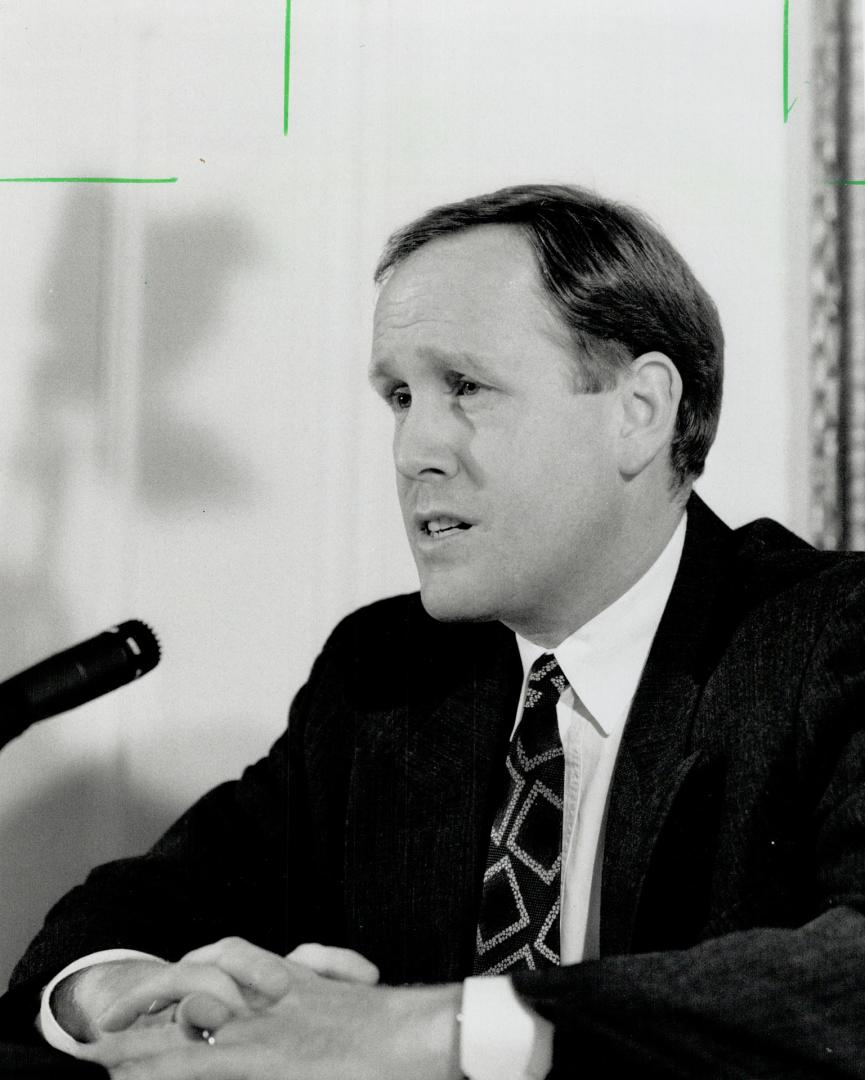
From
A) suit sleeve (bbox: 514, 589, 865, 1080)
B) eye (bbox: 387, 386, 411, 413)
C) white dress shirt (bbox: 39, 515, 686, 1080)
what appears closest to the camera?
suit sleeve (bbox: 514, 589, 865, 1080)

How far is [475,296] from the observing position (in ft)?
3.30

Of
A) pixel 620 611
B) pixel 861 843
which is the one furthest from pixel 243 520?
pixel 861 843

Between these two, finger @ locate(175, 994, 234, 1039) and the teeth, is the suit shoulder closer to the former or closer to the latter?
the teeth

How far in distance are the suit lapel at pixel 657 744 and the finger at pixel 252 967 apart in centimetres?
26

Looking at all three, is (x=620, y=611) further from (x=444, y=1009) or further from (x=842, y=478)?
(x=444, y=1009)

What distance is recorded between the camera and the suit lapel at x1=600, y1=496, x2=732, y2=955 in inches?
35.5

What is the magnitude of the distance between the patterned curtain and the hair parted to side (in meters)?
0.11

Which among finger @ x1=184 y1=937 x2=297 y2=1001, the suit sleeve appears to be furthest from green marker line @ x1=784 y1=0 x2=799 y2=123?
finger @ x1=184 y1=937 x2=297 y2=1001

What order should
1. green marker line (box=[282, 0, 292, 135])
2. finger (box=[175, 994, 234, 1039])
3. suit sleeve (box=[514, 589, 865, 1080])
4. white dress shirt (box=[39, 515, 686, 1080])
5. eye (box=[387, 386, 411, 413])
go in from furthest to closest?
green marker line (box=[282, 0, 292, 135]), eye (box=[387, 386, 411, 413]), white dress shirt (box=[39, 515, 686, 1080]), finger (box=[175, 994, 234, 1039]), suit sleeve (box=[514, 589, 865, 1080])

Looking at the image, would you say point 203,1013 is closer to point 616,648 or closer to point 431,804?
point 431,804

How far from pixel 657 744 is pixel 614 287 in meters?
0.37

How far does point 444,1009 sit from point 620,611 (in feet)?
1.40

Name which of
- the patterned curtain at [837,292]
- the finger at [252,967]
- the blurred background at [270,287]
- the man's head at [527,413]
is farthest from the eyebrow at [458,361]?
the finger at [252,967]

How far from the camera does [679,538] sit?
107 cm
